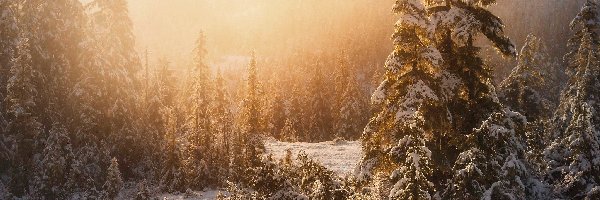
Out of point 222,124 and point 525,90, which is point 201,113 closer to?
point 222,124

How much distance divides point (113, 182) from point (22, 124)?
26.8 feet

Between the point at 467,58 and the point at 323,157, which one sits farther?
the point at 323,157

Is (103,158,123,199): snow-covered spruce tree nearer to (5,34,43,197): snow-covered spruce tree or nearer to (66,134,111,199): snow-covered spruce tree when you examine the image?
(66,134,111,199): snow-covered spruce tree

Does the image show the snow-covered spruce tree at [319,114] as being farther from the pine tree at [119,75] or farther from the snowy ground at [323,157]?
the pine tree at [119,75]

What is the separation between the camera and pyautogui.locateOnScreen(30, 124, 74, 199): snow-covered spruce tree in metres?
33.5

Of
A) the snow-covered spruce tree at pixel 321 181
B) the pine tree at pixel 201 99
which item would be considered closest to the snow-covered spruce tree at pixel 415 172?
the snow-covered spruce tree at pixel 321 181

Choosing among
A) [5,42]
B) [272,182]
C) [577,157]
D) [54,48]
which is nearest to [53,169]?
[54,48]

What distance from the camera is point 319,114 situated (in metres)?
93.2

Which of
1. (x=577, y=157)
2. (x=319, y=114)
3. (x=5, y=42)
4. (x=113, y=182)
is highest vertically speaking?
(x=5, y=42)

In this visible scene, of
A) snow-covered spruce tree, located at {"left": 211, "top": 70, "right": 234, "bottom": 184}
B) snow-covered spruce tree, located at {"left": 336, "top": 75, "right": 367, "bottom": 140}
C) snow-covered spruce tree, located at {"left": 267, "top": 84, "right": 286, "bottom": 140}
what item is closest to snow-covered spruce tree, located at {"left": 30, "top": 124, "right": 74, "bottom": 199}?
snow-covered spruce tree, located at {"left": 211, "top": 70, "right": 234, "bottom": 184}

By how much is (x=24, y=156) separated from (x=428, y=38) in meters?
31.6

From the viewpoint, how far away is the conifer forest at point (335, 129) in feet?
43.9

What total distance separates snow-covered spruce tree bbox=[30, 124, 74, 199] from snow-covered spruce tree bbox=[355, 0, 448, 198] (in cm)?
2598

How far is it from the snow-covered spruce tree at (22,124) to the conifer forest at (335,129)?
0.38 ft
